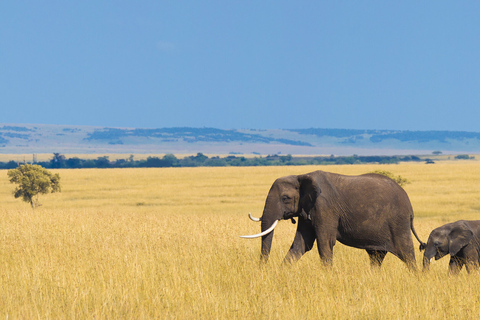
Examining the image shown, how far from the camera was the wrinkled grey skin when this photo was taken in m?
9.26

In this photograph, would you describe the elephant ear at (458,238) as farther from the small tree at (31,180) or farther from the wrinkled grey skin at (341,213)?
the small tree at (31,180)

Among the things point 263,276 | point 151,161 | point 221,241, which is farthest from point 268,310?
point 151,161

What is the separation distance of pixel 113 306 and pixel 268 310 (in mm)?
1880

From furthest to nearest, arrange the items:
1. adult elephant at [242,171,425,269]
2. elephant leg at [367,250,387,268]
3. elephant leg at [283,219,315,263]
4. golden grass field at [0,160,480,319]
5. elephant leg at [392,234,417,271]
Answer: elephant leg at [367,250,387,268] < elephant leg at [392,234,417,271] < elephant leg at [283,219,315,263] < adult elephant at [242,171,425,269] < golden grass field at [0,160,480,319]

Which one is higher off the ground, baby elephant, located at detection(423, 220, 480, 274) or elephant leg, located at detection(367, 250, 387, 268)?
baby elephant, located at detection(423, 220, 480, 274)

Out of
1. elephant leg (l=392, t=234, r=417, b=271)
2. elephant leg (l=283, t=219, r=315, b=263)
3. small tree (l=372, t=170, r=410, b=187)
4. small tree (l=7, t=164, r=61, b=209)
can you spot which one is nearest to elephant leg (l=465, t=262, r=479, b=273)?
elephant leg (l=392, t=234, r=417, b=271)

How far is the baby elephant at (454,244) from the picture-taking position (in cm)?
905

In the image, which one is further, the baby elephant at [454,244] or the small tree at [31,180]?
the small tree at [31,180]

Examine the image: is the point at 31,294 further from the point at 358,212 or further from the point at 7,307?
the point at 358,212

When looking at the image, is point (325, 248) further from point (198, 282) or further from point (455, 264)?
point (198, 282)

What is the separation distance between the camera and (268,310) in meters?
6.61

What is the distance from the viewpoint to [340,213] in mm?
9523

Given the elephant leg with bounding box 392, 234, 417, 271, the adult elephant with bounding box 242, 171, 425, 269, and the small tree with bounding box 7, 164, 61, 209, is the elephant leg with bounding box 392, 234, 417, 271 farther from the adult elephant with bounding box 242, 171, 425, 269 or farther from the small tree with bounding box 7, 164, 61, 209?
the small tree with bounding box 7, 164, 61, 209

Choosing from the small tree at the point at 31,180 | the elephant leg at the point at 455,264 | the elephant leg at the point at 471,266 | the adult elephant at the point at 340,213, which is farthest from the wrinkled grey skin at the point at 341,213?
the small tree at the point at 31,180
